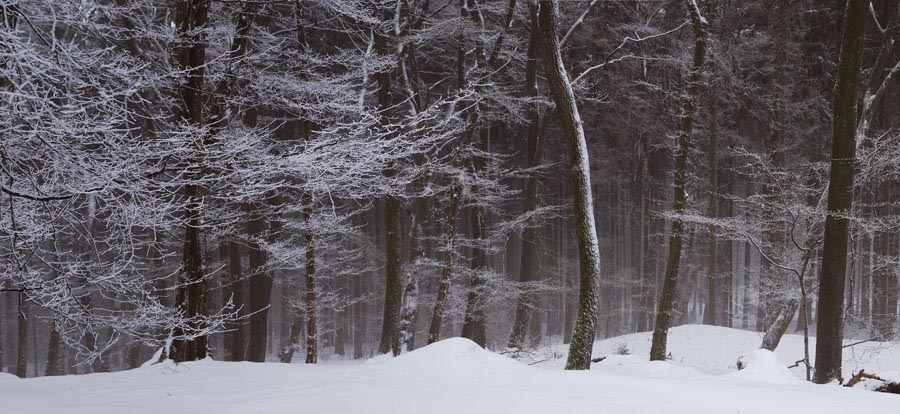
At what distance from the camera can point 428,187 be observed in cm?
1306

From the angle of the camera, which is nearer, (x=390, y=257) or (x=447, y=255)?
(x=390, y=257)

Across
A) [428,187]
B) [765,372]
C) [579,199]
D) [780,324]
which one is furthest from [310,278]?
[780,324]

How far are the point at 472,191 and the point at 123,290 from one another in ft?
37.2

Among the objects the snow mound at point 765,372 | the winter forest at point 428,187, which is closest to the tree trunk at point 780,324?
the winter forest at point 428,187

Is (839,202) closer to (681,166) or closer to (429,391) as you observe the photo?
(681,166)

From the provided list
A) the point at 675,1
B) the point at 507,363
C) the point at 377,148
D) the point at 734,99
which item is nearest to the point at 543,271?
the point at 734,99

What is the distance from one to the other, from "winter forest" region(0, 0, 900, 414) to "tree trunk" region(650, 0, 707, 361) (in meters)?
0.06

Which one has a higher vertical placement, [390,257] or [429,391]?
[390,257]

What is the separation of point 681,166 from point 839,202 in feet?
12.8

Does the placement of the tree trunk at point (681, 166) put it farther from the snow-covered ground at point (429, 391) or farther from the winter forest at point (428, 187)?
the snow-covered ground at point (429, 391)

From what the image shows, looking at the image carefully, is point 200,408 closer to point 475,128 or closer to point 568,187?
point 475,128

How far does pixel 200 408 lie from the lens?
4.98 meters

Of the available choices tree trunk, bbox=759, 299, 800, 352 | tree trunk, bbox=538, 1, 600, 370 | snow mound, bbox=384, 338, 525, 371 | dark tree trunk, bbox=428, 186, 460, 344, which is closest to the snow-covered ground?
snow mound, bbox=384, 338, 525, 371

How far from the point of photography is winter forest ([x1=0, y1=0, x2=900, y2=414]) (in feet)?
16.1
